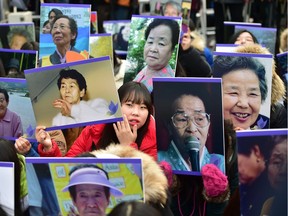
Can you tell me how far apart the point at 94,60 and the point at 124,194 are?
1.70 meters

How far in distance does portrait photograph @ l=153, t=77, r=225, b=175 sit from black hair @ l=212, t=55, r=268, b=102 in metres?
0.87

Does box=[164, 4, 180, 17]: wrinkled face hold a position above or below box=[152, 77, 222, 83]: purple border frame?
above

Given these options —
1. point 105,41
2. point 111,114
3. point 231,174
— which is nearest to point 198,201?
point 231,174

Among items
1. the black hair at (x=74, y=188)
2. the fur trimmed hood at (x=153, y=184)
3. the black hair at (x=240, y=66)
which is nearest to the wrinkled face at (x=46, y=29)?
the black hair at (x=240, y=66)

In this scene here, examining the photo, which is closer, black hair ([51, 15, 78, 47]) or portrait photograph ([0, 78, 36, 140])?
portrait photograph ([0, 78, 36, 140])

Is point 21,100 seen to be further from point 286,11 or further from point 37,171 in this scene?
point 286,11

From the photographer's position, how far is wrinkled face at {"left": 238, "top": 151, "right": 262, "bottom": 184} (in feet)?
14.4

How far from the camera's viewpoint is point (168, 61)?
7.46 metres

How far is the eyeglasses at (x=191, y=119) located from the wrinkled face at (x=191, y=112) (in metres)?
0.01

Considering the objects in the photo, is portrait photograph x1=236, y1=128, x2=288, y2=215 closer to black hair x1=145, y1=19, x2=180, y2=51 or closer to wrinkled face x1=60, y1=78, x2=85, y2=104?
wrinkled face x1=60, y1=78, x2=85, y2=104

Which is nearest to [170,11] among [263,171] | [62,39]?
[62,39]

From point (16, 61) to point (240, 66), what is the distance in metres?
2.53

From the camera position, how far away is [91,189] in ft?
13.5

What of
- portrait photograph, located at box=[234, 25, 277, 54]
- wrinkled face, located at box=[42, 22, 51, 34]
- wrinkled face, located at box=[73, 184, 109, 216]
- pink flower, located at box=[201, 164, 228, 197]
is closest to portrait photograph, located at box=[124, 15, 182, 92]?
wrinkled face, located at box=[42, 22, 51, 34]
